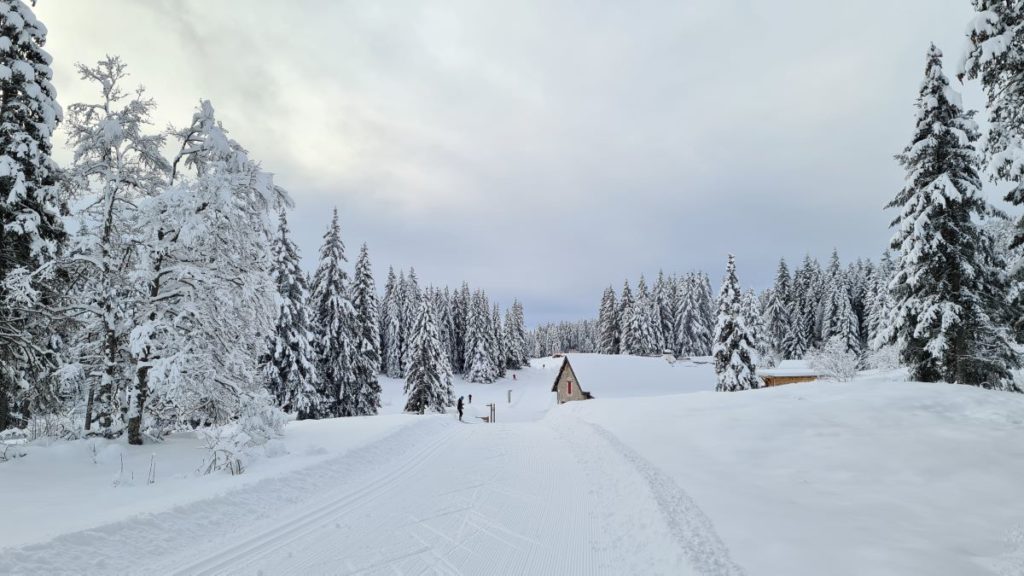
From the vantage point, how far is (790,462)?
9.79m

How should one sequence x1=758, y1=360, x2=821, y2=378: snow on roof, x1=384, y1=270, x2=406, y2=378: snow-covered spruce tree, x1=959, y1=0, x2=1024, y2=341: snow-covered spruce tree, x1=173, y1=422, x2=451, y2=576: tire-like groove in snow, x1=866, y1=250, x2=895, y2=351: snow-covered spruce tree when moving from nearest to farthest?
x1=173, y1=422, x2=451, y2=576: tire-like groove in snow, x1=959, y1=0, x2=1024, y2=341: snow-covered spruce tree, x1=758, y1=360, x2=821, y2=378: snow on roof, x1=866, y1=250, x2=895, y2=351: snow-covered spruce tree, x1=384, y1=270, x2=406, y2=378: snow-covered spruce tree

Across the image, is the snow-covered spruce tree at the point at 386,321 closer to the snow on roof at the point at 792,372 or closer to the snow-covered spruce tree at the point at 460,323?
the snow-covered spruce tree at the point at 460,323

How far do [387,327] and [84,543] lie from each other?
207 feet

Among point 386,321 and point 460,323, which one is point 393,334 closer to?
point 386,321

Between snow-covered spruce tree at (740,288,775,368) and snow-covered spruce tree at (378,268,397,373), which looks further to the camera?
snow-covered spruce tree at (378,268,397,373)

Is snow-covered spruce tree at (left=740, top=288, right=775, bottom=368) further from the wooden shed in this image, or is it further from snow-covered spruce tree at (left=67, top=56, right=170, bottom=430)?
snow-covered spruce tree at (left=67, top=56, right=170, bottom=430)

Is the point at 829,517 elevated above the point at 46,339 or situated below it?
below

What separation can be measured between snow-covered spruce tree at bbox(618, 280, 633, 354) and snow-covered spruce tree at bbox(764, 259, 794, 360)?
20.9 metres

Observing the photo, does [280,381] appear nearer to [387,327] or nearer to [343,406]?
[343,406]

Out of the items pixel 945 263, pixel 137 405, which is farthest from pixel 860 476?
pixel 137 405

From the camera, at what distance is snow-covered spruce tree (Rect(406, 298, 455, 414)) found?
35219 millimetres

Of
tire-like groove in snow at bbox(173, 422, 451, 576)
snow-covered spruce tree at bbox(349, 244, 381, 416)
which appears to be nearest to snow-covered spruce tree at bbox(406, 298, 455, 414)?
snow-covered spruce tree at bbox(349, 244, 381, 416)

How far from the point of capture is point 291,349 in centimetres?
2631

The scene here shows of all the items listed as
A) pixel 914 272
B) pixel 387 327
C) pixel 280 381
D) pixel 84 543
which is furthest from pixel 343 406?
pixel 387 327
